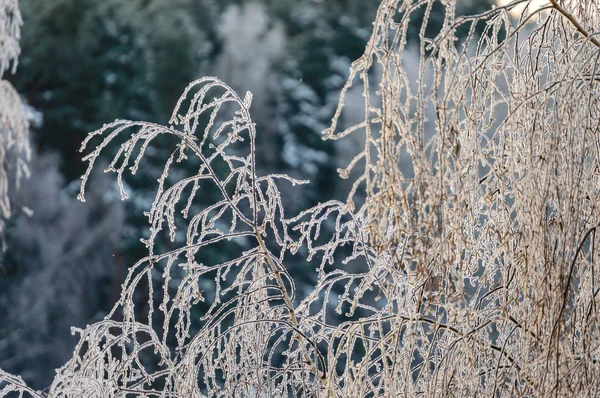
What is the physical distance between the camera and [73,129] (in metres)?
7.91

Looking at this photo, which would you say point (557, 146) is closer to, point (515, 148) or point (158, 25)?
point (515, 148)

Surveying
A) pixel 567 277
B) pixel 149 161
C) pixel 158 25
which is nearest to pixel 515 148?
pixel 567 277

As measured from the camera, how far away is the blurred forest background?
24.3 ft

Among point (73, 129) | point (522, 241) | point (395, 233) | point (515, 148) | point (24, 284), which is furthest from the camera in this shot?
point (73, 129)

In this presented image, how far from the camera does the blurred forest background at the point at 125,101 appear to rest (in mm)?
7395

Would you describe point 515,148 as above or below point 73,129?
below

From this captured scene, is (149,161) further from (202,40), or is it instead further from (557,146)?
(557,146)

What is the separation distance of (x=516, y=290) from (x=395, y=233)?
323 mm

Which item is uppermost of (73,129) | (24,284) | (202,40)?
(202,40)

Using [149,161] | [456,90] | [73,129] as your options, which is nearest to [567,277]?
[456,90]

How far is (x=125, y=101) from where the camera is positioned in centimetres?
797

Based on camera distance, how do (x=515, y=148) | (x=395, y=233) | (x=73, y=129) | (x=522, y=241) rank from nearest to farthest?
1. (x=395, y=233)
2. (x=522, y=241)
3. (x=515, y=148)
4. (x=73, y=129)

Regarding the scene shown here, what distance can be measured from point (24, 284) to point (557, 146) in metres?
6.96

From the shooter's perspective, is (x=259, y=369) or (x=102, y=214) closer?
(x=259, y=369)
